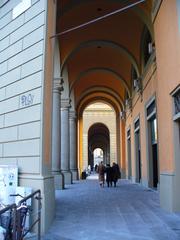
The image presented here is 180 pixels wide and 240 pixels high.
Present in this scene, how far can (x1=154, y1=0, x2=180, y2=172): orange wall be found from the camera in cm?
855

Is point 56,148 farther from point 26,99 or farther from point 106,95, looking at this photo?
point 106,95

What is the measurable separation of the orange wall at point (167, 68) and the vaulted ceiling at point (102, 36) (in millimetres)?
3143

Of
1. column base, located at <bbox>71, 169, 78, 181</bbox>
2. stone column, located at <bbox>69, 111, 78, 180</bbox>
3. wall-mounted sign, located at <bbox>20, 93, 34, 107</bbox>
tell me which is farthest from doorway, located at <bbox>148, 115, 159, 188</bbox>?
column base, located at <bbox>71, 169, 78, 181</bbox>

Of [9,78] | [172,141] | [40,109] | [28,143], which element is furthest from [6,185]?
[172,141]

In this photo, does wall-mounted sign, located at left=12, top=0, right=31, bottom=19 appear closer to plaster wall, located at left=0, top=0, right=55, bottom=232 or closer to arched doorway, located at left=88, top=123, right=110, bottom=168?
plaster wall, located at left=0, top=0, right=55, bottom=232

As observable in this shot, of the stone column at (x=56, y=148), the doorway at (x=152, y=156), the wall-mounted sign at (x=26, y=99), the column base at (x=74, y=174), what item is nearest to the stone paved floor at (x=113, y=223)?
the wall-mounted sign at (x=26, y=99)

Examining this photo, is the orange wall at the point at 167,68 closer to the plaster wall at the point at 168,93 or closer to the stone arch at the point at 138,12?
the plaster wall at the point at 168,93

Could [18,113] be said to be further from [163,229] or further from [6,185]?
[163,229]

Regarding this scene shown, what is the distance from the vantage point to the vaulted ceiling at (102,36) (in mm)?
14195

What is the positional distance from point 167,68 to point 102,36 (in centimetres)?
998

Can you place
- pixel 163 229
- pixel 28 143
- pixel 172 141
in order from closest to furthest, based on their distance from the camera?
pixel 163 229 < pixel 28 143 < pixel 172 141

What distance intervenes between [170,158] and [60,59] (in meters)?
10.1

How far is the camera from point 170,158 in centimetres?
914

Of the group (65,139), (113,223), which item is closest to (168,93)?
(113,223)
